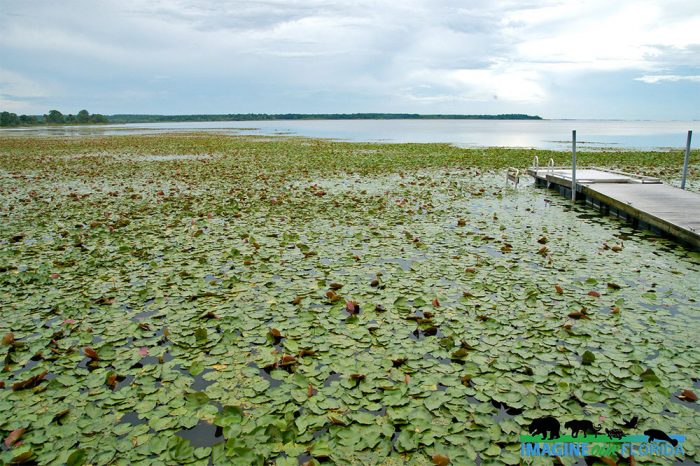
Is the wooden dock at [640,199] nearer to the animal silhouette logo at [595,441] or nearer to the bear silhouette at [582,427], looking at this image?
the animal silhouette logo at [595,441]

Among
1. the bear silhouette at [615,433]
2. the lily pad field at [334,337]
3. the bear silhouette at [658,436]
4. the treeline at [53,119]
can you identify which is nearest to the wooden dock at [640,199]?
the lily pad field at [334,337]

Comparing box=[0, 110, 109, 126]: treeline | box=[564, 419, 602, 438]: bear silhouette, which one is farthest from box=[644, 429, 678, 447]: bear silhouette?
box=[0, 110, 109, 126]: treeline

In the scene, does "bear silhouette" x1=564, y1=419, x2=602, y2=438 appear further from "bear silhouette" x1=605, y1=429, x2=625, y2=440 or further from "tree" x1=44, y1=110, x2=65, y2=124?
"tree" x1=44, y1=110, x2=65, y2=124

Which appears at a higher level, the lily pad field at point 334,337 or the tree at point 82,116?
the tree at point 82,116

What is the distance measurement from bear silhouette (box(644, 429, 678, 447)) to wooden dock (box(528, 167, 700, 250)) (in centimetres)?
616

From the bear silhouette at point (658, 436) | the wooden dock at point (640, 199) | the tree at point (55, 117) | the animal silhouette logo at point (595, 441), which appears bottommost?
the animal silhouette logo at point (595, 441)

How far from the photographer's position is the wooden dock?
8820 millimetres

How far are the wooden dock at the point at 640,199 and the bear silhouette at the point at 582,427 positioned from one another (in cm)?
635

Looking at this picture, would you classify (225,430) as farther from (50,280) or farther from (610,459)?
(50,280)

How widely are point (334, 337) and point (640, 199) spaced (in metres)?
9.81

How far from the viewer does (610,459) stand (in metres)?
3.06

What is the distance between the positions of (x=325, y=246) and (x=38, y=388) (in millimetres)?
5218

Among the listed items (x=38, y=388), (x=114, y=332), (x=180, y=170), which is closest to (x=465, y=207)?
(x=114, y=332)

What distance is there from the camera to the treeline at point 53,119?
399ft
